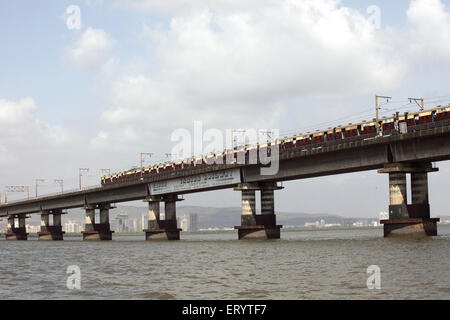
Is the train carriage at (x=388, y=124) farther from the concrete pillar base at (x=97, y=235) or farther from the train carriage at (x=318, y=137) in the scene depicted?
the concrete pillar base at (x=97, y=235)

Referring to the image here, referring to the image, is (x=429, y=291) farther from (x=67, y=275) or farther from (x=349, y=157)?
(x=349, y=157)

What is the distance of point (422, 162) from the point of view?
59.3m

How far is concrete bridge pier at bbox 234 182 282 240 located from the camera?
7806 cm

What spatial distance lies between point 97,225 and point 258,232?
5270 centimetres

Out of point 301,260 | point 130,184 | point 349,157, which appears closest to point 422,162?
point 349,157

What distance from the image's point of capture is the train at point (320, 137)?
5759cm

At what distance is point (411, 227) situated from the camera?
190ft

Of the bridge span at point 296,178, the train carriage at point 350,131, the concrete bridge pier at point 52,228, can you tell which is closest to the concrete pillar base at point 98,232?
the bridge span at point 296,178

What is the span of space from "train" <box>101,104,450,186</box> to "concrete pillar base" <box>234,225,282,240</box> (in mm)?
8993

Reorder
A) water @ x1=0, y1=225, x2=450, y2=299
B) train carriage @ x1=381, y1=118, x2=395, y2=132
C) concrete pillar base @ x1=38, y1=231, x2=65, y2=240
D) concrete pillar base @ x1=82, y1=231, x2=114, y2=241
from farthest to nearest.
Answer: concrete pillar base @ x1=38, y1=231, x2=65, y2=240 < concrete pillar base @ x1=82, y1=231, x2=114, y2=241 < train carriage @ x1=381, y1=118, x2=395, y2=132 < water @ x1=0, y1=225, x2=450, y2=299

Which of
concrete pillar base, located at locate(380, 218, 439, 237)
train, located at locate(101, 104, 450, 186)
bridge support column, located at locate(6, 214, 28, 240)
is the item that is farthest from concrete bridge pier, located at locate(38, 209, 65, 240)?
concrete pillar base, located at locate(380, 218, 439, 237)

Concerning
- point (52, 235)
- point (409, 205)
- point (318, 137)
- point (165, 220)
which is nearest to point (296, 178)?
point (318, 137)

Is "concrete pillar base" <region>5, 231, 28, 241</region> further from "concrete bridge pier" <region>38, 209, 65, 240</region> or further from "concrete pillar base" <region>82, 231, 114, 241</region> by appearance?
"concrete pillar base" <region>82, 231, 114, 241</region>

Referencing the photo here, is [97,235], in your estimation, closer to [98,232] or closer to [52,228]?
[98,232]
